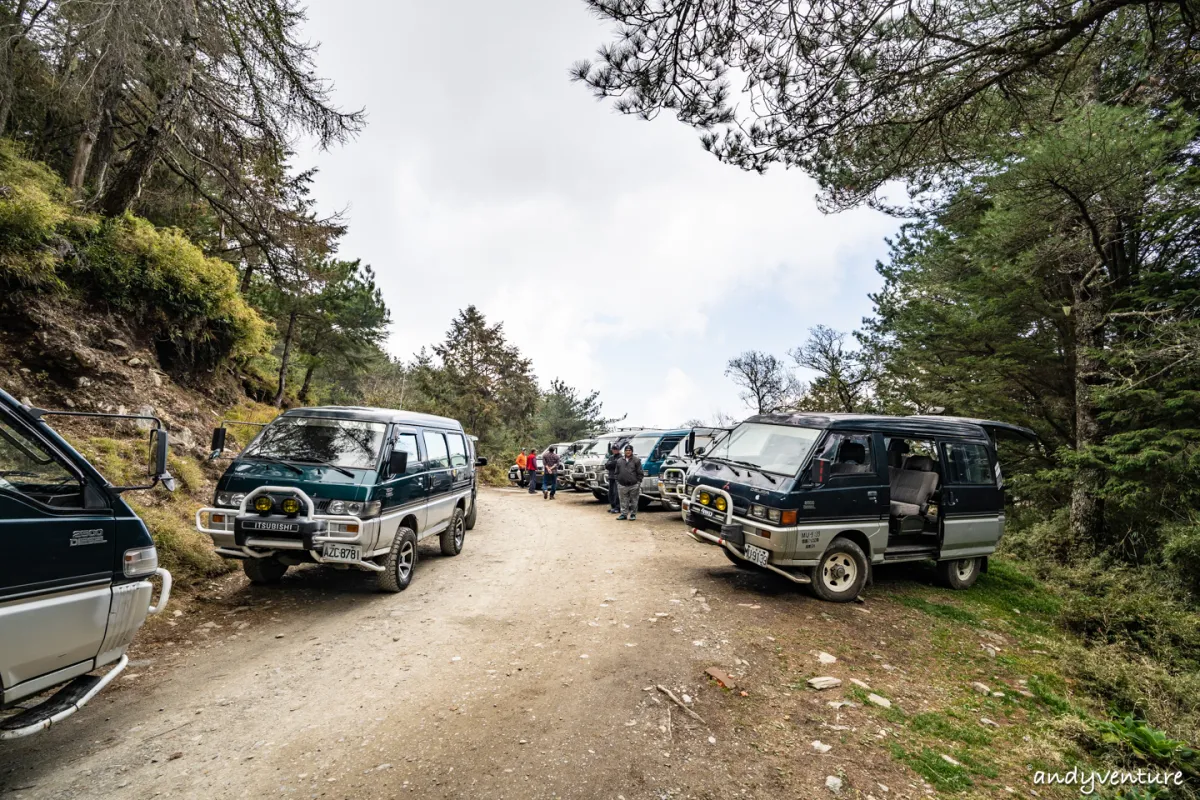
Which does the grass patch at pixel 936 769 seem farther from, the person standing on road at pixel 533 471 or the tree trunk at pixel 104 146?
the person standing on road at pixel 533 471

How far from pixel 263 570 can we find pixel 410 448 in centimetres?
218

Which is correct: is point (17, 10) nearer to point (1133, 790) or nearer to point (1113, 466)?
point (1133, 790)

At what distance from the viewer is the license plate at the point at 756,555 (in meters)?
6.06

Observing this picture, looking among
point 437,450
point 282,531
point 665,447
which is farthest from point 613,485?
point 282,531

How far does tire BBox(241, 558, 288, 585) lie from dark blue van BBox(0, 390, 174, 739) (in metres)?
3.01

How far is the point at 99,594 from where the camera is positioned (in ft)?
9.35

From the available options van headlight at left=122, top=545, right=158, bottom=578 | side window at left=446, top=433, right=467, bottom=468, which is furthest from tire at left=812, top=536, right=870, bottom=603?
van headlight at left=122, top=545, right=158, bottom=578

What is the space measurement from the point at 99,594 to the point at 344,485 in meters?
2.66

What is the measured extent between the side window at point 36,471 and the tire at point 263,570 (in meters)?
3.31

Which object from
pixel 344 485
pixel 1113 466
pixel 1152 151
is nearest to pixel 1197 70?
pixel 1152 151

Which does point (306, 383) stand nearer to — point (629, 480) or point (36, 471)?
point (629, 480)

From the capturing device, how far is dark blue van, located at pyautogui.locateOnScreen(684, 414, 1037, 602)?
6105 millimetres

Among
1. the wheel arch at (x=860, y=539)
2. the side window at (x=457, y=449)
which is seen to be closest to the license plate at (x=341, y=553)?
the side window at (x=457, y=449)

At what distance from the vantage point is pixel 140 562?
10.4 ft
